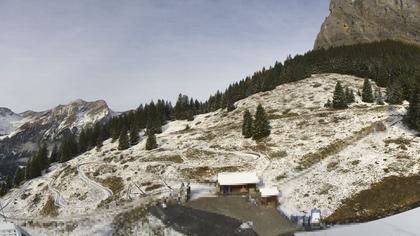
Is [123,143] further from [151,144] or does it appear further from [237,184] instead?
[237,184]

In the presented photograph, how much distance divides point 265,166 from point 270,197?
15.1 metres

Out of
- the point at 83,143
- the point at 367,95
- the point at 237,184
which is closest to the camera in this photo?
the point at 237,184

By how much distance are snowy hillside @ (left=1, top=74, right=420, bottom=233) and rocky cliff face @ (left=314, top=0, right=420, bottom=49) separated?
4352 inches

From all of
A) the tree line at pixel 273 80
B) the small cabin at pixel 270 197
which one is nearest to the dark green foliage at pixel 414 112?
the small cabin at pixel 270 197

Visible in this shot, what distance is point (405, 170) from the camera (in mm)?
48094

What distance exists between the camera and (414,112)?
61.8 meters

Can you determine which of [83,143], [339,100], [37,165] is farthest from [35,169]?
[339,100]

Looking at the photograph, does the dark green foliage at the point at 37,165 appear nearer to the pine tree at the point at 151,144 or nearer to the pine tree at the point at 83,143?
the pine tree at the point at 83,143

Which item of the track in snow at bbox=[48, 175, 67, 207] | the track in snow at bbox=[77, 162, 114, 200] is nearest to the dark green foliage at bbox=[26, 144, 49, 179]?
the track in snow at bbox=[48, 175, 67, 207]

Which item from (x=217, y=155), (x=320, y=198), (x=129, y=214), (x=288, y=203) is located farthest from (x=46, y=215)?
(x=320, y=198)

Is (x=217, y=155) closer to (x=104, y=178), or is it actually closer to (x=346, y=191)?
(x=104, y=178)

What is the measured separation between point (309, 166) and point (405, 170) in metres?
14.4

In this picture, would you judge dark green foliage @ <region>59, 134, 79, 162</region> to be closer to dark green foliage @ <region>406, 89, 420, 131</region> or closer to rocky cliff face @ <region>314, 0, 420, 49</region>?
dark green foliage @ <region>406, 89, 420, 131</region>

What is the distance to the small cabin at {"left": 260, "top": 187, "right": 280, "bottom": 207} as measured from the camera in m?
45.6
